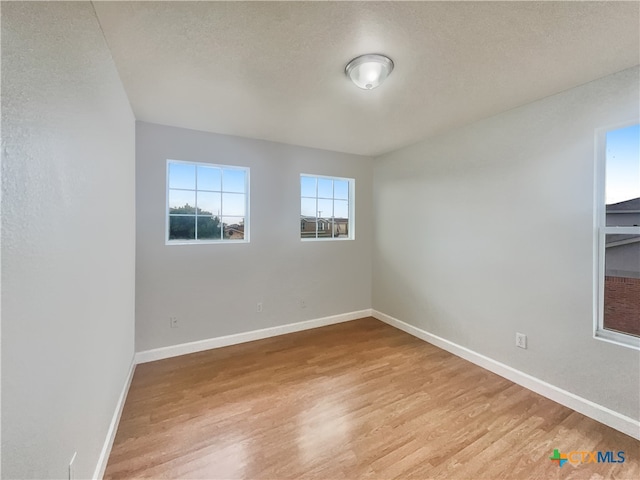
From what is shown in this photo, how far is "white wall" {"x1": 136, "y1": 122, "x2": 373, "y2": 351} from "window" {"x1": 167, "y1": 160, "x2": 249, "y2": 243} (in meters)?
0.12

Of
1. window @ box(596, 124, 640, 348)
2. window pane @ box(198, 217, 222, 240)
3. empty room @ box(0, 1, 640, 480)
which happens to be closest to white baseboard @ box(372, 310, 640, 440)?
empty room @ box(0, 1, 640, 480)

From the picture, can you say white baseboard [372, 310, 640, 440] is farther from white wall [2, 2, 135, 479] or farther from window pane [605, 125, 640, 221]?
white wall [2, 2, 135, 479]

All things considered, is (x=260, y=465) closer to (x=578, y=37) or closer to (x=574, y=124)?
(x=578, y=37)

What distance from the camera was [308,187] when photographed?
372cm

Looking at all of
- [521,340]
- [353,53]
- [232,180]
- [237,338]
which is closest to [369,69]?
[353,53]

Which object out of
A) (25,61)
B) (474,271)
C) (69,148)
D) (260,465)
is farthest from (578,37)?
(260,465)

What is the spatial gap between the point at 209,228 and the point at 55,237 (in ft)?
7.23

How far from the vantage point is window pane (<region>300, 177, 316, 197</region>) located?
366cm

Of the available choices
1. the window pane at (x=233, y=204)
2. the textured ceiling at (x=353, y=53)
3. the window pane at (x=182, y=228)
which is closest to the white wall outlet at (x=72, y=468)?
the textured ceiling at (x=353, y=53)

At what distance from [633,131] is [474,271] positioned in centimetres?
151

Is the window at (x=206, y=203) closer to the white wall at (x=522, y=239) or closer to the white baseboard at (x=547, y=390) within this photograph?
the white wall at (x=522, y=239)

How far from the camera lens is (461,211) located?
9.41 feet

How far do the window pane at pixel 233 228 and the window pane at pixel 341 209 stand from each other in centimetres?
138

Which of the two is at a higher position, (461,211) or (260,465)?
(461,211)
